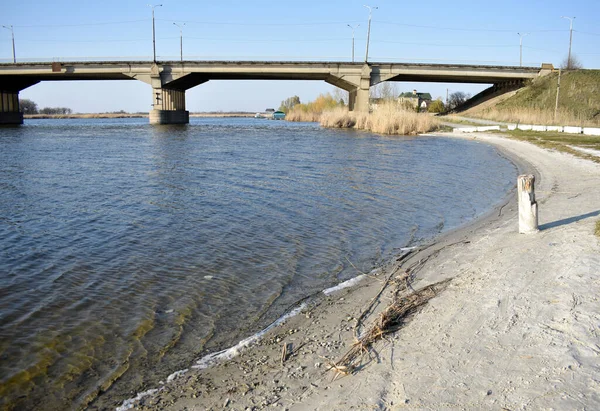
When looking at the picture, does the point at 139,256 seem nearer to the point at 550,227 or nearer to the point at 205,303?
the point at 205,303

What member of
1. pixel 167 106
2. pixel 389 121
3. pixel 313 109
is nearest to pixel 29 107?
pixel 313 109

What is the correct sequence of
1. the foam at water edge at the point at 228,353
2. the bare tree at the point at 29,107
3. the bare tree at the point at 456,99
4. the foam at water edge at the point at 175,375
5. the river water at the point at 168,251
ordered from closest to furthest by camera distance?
1. the foam at water edge at the point at 175,375
2. the foam at water edge at the point at 228,353
3. the river water at the point at 168,251
4. the bare tree at the point at 456,99
5. the bare tree at the point at 29,107

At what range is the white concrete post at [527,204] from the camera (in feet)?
30.2

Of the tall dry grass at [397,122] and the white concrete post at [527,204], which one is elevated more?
the tall dry grass at [397,122]

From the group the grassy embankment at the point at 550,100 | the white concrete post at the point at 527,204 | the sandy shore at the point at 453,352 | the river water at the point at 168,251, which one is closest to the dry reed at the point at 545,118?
the grassy embankment at the point at 550,100

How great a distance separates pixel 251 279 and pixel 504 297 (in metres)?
3.73

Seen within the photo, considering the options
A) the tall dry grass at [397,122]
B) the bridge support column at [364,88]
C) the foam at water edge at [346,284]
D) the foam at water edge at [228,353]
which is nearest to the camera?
the foam at water edge at [228,353]

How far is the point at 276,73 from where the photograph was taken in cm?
6222

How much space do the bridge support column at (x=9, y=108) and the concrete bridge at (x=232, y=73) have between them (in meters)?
0.30

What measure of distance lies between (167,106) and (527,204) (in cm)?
6401

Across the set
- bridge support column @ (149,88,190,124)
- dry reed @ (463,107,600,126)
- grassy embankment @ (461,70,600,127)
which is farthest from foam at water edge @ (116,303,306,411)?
bridge support column @ (149,88,190,124)

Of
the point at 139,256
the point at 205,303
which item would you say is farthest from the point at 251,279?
the point at 139,256

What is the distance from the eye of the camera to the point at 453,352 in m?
4.84

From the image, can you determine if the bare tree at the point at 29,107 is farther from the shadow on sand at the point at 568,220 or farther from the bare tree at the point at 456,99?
the shadow on sand at the point at 568,220
